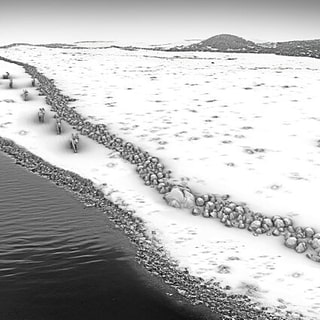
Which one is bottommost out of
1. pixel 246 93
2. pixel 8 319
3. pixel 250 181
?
pixel 8 319

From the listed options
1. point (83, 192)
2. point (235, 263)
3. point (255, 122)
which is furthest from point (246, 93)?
point (235, 263)

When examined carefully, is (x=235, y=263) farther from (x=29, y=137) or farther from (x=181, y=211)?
(x=29, y=137)

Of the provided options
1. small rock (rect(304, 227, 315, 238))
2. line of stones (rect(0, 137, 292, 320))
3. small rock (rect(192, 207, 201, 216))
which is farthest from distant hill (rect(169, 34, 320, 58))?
small rock (rect(304, 227, 315, 238))

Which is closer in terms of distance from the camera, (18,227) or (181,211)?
(18,227)

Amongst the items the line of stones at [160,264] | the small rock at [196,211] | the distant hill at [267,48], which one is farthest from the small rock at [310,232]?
the distant hill at [267,48]

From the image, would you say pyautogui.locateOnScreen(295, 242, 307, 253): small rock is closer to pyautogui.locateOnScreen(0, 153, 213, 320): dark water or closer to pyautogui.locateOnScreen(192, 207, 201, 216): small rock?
pyautogui.locateOnScreen(192, 207, 201, 216): small rock

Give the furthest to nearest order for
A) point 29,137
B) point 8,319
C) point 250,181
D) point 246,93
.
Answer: point 246,93 → point 29,137 → point 250,181 → point 8,319

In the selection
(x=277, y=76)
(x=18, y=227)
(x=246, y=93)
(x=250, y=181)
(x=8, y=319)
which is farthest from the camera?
(x=277, y=76)
